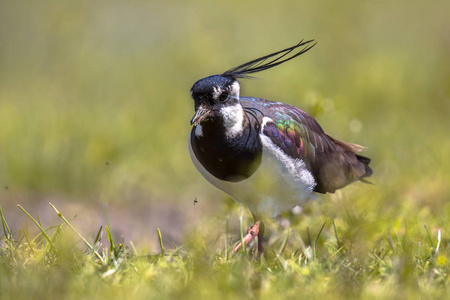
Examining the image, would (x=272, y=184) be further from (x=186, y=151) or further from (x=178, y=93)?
(x=178, y=93)

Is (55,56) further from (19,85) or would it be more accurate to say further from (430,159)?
(430,159)

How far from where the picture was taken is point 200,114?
3359 millimetres

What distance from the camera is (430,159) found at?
5688 millimetres

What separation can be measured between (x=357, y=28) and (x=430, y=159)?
3.28m

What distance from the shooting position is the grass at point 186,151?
122 inches

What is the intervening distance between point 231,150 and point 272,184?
0.28 metres

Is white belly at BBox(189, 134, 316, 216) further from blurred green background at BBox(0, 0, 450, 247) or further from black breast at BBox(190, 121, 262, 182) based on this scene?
blurred green background at BBox(0, 0, 450, 247)

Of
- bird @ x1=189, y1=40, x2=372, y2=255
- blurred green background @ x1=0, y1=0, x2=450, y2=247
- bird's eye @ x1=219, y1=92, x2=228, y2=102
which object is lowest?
blurred green background @ x1=0, y1=0, x2=450, y2=247

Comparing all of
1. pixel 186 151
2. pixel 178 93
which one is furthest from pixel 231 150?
pixel 178 93

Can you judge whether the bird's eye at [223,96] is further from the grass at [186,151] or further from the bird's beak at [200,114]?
the grass at [186,151]

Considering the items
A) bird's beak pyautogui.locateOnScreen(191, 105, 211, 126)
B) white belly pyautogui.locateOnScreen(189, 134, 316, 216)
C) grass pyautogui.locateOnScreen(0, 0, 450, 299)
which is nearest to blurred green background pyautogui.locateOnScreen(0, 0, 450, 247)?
grass pyautogui.locateOnScreen(0, 0, 450, 299)

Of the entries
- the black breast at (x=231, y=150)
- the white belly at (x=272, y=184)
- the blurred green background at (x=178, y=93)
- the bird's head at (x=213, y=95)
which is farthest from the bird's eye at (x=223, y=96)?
the blurred green background at (x=178, y=93)

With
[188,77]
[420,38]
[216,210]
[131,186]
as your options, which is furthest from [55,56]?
[420,38]

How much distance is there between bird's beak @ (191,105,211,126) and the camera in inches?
130
